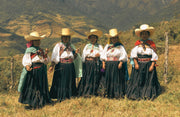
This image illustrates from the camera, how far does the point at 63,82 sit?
241 inches

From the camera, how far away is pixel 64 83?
20.1ft

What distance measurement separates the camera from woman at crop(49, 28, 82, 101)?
239 inches

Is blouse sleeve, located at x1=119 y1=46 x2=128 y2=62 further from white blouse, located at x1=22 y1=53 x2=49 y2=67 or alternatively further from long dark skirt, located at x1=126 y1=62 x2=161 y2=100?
white blouse, located at x1=22 y1=53 x2=49 y2=67

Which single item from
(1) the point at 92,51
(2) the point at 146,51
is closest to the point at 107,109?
(1) the point at 92,51

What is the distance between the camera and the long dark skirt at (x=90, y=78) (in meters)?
6.36

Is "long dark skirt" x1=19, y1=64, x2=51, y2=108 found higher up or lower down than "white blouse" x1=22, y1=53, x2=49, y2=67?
lower down

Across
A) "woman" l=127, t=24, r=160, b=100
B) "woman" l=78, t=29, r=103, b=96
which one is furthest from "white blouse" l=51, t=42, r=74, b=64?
"woman" l=127, t=24, r=160, b=100

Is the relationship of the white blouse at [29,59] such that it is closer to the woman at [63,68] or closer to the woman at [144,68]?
the woman at [63,68]

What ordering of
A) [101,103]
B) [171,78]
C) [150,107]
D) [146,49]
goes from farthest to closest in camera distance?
[171,78]
[146,49]
[101,103]
[150,107]

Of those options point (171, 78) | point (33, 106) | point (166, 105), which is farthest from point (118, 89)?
point (171, 78)

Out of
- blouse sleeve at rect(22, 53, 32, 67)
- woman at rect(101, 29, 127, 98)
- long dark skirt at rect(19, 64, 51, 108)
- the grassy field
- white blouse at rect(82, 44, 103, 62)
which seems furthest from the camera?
white blouse at rect(82, 44, 103, 62)

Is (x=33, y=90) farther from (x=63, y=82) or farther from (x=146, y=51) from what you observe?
(x=146, y=51)

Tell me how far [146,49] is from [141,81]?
1090mm

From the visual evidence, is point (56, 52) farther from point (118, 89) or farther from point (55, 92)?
point (118, 89)
